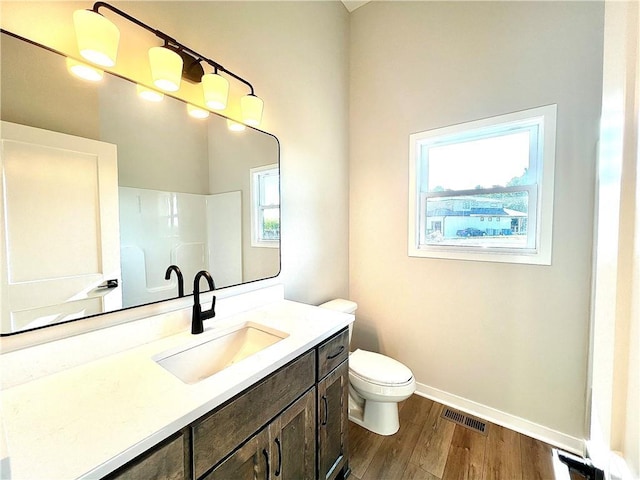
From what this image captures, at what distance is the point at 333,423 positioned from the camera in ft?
4.23

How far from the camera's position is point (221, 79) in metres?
1.27

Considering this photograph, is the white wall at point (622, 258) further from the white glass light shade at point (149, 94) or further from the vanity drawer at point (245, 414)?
the white glass light shade at point (149, 94)

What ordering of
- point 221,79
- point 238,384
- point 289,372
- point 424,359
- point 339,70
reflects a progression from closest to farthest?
point 238,384 → point 289,372 → point 221,79 → point 424,359 → point 339,70

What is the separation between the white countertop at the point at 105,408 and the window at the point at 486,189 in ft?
4.95

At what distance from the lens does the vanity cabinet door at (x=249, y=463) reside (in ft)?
2.58

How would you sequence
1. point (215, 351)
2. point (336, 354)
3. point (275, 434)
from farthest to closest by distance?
1. point (336, 354)
2. point (215, 351)
3. point (275, 434)

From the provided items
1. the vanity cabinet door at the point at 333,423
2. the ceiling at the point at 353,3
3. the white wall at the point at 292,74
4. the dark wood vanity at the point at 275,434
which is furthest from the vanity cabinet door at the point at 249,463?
the ceiling at the point at 353,3

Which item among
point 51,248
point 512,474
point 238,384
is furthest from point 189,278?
point 512,474

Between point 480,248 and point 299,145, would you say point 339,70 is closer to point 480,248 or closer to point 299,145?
point 299,145

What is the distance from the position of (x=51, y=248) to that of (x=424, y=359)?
2329 millimetres


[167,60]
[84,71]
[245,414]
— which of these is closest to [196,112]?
[167,60]

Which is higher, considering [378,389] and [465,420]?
[378,389]

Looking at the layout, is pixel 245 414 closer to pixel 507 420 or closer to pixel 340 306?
pixel 340 306

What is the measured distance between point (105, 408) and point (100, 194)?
73cm
